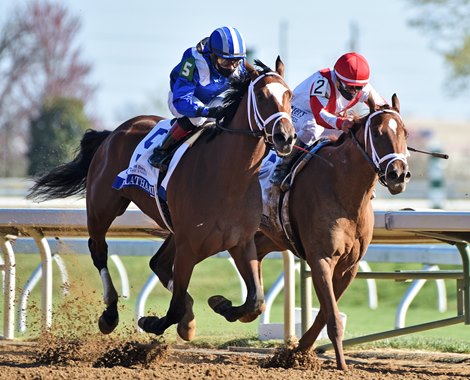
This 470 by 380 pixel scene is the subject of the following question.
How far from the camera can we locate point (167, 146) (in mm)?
6172

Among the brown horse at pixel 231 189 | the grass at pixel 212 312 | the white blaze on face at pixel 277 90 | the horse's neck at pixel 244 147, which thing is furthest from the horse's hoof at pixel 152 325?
the white blaze on face at pixel 277 90

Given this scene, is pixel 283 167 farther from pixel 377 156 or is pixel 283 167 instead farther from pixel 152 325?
pixel 152 325

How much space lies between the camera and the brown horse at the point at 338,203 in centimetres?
573

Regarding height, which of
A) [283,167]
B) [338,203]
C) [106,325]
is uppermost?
[283,167]

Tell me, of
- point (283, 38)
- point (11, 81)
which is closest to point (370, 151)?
point (11, 81)

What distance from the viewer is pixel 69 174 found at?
736 centimetres

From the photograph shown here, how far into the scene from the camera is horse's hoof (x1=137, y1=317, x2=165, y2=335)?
5906 millimetres

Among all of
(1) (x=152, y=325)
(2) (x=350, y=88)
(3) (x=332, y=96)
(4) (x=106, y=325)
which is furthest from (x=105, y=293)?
(2) (x=350, y=88)

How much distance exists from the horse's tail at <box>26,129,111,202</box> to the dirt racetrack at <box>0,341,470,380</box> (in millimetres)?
Answer: 1086

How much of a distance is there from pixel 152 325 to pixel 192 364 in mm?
320

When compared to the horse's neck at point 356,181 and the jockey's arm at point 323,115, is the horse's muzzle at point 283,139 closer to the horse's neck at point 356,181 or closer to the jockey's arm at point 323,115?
the horse's neck at point 356,181

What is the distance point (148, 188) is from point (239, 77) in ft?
3.21

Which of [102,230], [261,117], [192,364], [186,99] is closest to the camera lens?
[261,117]

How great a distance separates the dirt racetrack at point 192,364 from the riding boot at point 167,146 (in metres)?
1.05
